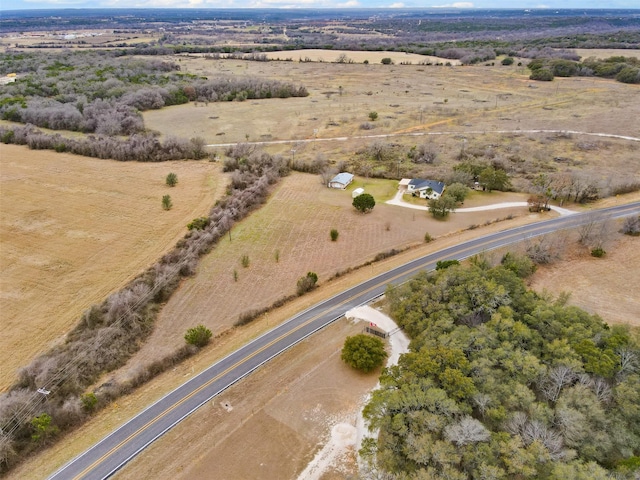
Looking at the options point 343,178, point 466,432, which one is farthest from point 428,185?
point 466,432

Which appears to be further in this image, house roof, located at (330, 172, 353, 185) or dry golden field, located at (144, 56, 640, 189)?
dry golden field, located at (144, 56, 640, 189)

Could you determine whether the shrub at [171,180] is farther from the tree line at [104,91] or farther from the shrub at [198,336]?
the shrub at [198,336]

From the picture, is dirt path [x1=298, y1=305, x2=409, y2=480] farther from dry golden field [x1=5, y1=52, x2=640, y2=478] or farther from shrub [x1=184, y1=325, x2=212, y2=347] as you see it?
shrub [x1=184, y1=325, x2=212, y2=347]

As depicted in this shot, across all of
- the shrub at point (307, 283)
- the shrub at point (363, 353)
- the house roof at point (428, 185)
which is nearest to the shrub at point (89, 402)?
the shrub at point (363, 353)

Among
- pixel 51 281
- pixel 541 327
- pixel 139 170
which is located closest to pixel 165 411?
pixel 51 281

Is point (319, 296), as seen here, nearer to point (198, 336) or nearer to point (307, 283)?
point (307, 283)

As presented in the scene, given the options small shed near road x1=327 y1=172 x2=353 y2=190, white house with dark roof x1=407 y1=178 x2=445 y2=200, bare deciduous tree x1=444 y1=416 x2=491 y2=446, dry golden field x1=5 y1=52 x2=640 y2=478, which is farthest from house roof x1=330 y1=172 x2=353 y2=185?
bare deciduous tree x1=444 y1=416 x2=491 y2=446
